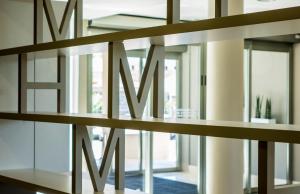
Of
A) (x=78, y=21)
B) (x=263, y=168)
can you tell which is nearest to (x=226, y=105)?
(x=78, y=21)

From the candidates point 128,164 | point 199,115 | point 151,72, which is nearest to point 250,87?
point 199,115

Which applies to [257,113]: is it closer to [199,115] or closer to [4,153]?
[199,115]

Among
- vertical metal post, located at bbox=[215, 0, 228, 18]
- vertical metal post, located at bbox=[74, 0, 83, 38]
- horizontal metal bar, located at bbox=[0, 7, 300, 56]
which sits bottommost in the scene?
horizontal metal bar, located at bbox=[0, 7, 300, 56]

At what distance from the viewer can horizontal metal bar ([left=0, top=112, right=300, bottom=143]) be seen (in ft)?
4.11

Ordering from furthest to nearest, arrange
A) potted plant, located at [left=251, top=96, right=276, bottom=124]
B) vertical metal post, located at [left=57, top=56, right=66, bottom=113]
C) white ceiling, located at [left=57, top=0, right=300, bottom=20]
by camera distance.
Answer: potted plant, located at [left=251, top=96, right=276, bottom=124] → white ceiling, located at [left=57, top=0, right=300, bottom=20] → vertical metal post, located at [left=57, top=56, right=66, bottom=113]

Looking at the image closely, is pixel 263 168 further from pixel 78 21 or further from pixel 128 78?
pixel 78 21

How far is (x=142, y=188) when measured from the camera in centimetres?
668

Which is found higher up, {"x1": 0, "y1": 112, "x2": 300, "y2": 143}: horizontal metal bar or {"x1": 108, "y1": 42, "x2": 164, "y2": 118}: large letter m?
{"x1": 108, "y1": 42, "x2": 164, "y2": 118}: large letter m

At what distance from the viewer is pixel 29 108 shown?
285cm

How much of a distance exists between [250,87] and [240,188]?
308 centimetres

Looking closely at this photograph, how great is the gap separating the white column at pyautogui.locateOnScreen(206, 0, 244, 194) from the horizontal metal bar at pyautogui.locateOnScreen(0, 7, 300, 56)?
8.69 ft

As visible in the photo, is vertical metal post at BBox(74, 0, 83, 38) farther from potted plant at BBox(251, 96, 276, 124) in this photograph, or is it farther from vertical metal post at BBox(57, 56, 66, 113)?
potted plant at BBox(251, 96, 276, 124)

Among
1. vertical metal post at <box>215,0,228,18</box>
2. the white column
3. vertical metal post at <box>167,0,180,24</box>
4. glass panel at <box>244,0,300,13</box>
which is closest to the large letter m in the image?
vertical metal post at <box>167,0,180,24</box>

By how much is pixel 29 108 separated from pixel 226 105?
2279mm
